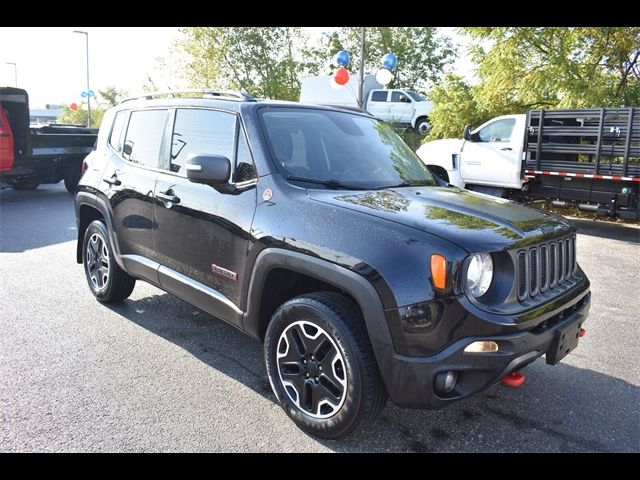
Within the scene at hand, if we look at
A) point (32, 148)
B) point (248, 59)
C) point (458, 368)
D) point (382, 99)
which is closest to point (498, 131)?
point (458, 368)

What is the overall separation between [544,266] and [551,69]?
11.2m

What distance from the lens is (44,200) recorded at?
12.1 m

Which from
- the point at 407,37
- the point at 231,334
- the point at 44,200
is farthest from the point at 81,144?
the point at 407,37

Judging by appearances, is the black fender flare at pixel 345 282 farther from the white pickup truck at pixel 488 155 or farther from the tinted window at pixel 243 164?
the white pickup truck at pixel 488 155

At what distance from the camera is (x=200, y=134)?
3.65 metres

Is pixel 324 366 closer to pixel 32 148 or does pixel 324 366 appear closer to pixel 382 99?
pixel 32 148

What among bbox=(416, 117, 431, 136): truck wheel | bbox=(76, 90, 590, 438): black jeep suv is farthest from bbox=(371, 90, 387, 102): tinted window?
bbox=(76, 90, 590, 438): black jeep suv

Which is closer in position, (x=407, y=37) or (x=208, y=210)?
(x=208, y=210)

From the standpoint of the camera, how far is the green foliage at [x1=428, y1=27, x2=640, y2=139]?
39.0 feet

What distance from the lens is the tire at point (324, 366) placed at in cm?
254

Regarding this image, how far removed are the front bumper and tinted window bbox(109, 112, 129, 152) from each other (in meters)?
3.34

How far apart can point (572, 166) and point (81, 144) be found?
1113 centimetres

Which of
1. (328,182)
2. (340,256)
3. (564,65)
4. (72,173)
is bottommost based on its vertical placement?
(72,173)

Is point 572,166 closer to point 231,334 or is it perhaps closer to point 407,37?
point 231,334
